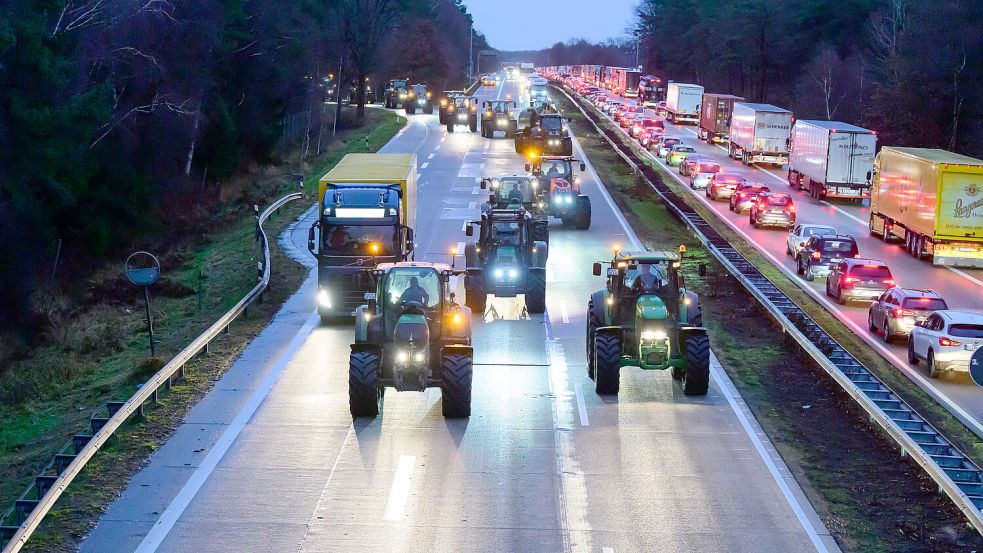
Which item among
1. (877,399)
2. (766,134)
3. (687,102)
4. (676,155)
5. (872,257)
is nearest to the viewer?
(877,399)

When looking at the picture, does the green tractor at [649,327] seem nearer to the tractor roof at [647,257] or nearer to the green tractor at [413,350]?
the tractor roof at [647,257]

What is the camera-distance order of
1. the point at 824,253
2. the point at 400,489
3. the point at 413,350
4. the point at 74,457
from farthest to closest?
the point at 824,253 < the point at 413,350 < the point at 400,489 < the point at 74,457

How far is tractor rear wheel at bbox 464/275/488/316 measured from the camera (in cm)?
3062

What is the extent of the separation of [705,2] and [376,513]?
160 m

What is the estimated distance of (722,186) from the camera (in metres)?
58.3

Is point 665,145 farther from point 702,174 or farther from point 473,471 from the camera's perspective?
point 473,471

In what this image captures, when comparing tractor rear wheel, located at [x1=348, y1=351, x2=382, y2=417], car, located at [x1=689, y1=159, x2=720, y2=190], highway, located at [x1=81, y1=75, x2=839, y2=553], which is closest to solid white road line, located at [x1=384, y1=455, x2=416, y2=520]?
highway, located at [x1=81, y1=75, x2=839, y2=553]

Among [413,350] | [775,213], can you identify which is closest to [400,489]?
[413,350]

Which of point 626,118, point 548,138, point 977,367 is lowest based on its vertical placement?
point 626,118

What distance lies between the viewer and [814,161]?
6050 centimetres

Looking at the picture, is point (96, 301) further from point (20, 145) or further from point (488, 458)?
point (488, 458)

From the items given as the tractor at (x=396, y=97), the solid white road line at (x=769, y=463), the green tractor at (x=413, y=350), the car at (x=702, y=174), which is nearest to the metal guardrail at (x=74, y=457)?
the green tractor at (x=413, y=350)

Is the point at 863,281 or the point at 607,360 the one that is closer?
the point at 607,360

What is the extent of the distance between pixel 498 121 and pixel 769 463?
6976cm
